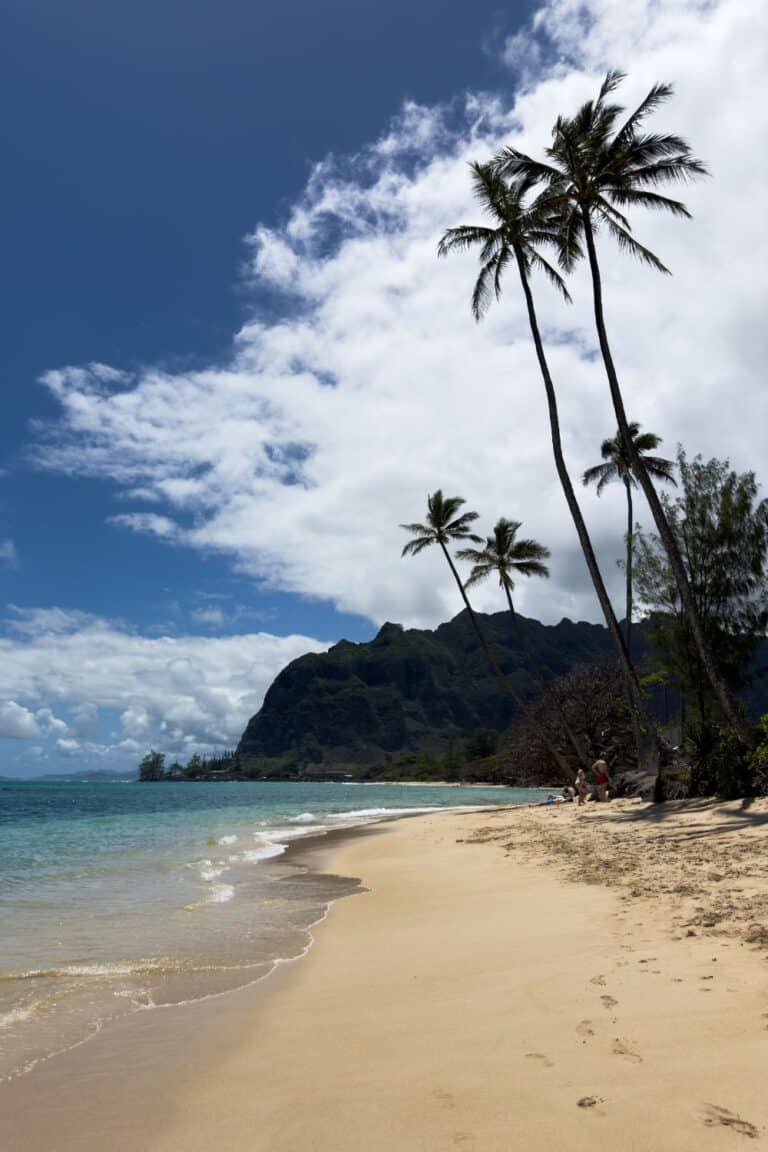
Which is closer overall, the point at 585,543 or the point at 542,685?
the point at 585,543

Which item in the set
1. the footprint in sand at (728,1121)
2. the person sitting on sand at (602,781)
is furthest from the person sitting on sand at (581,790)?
the footprint in sand at (728,1121)

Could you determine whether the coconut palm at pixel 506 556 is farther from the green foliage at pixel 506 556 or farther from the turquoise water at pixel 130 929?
the turquoise water at pixel 130 929

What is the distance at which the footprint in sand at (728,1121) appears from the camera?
2721mm

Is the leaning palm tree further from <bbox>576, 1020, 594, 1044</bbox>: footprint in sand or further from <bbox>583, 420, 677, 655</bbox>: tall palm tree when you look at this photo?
<bbox>576, 1020, 594, 1044</bbox>: footprint in sand

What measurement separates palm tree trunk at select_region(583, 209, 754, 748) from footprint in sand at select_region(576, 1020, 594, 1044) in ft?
43.5

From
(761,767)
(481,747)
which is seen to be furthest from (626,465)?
(481,747)

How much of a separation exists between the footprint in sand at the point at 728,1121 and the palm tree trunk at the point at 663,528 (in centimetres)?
1419

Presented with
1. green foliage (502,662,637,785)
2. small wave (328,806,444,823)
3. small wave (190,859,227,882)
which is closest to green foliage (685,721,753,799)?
small wave (190,859,227,882)

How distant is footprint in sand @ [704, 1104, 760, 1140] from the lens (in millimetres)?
2721

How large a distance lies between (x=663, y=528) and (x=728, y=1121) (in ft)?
51.2

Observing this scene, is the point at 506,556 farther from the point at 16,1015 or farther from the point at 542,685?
the point at 16,1015

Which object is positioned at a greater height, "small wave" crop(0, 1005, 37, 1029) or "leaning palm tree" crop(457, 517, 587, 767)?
"leaning palm tree" crop(457, 517, 587, 767)

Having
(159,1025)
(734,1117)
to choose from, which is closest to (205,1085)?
(159,1025)

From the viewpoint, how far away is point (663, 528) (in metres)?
17.0
